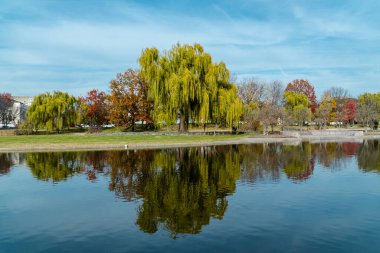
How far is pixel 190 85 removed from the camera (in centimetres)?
5131

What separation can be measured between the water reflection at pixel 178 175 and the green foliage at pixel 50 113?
1345 inches

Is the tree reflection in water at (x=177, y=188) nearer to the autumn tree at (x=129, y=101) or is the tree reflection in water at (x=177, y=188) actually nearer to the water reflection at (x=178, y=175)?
the water reflection at (x=178, y=175)

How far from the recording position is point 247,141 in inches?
1949

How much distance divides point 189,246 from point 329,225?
5210 mm

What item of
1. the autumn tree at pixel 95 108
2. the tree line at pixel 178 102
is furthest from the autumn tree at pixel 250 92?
the autumn tree at pixel 95 108

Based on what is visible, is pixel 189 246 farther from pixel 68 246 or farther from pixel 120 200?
pixel 120 200

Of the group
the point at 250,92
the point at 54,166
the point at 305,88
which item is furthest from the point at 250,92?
the point at 54,166

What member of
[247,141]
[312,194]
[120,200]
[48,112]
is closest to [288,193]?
[312,194]

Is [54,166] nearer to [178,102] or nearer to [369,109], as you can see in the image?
[178,102]

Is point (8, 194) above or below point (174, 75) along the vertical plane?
below

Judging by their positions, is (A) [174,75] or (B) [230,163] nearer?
(B) [230,163]

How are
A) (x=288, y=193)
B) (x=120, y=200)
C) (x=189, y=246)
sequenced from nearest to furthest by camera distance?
(x=189, y=246), (x=120, y=200), (x=288, y=193)

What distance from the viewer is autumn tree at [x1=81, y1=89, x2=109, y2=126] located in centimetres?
7819

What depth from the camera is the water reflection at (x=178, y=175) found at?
13863mm
